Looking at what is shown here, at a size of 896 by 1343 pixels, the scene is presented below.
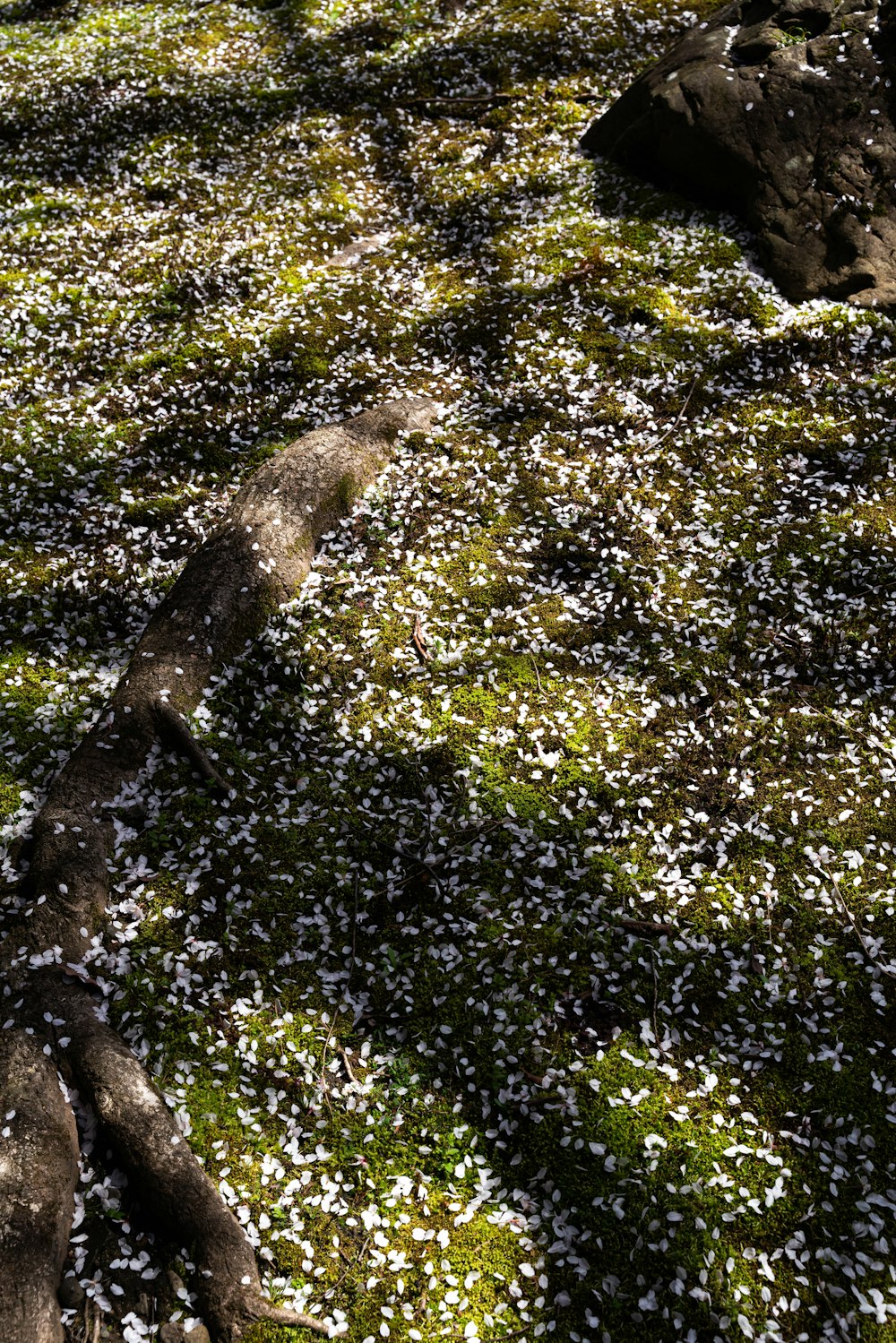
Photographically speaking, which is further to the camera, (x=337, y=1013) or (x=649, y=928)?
(x=649, y=928)

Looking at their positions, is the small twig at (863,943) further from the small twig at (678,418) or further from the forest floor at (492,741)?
the small twig at (678,418)

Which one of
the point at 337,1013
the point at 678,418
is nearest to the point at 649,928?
the point at 337,1013

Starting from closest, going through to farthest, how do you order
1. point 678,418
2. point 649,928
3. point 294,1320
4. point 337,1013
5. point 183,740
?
point 294,1320, point 337,1013, point 649,928, point 183,740, point 678,418

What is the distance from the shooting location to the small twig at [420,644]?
7.25m

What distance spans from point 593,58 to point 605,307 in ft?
23.4

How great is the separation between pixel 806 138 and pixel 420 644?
817 cm

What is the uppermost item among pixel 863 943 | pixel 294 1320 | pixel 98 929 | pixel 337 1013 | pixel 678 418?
pixel 678 418

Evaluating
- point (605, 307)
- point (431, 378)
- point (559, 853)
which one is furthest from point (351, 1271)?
point (605, 307)

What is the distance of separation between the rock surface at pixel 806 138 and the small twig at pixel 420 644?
6489 millimetres

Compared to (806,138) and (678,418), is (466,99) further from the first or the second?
(678,418)

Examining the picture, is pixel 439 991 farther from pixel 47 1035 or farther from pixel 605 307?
pixel 605 307

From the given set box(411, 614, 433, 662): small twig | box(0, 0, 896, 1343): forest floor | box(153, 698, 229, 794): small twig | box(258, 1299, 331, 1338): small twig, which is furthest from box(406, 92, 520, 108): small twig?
box(258, 1299, 331, 1338): small twig

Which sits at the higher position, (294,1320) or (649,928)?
(649,928)

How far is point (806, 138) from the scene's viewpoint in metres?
9.90
